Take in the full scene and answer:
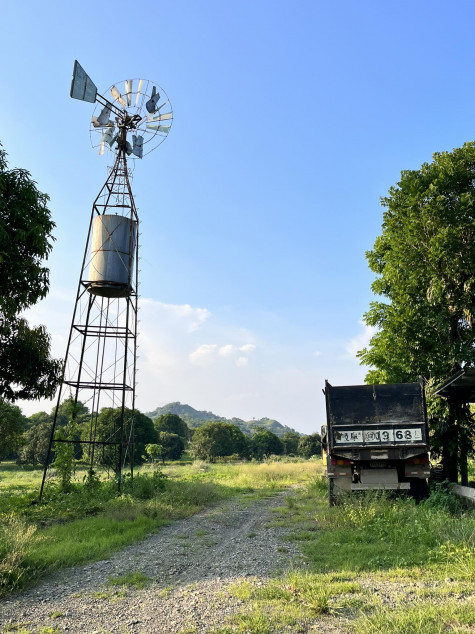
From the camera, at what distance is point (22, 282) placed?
1123 cm

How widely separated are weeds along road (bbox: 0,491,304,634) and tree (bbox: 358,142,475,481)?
8.01 m

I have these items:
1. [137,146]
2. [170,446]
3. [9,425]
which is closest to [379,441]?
[137,146]

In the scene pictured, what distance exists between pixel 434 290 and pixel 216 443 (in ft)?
150

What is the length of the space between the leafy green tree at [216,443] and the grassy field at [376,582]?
159 feet

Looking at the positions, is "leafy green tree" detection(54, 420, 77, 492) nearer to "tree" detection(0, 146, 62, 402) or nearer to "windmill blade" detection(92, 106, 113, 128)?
"tree" detection(0, 146, 62, 402)

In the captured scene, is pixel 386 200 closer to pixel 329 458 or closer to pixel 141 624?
pixel 329 458

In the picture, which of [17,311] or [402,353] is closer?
[17,311]

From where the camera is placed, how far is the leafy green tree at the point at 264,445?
65.6m

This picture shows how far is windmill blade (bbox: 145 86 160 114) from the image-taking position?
17703 mm

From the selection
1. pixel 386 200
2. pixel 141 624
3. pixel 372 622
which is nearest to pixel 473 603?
pixel 372 622

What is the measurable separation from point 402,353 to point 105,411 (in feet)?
95.6

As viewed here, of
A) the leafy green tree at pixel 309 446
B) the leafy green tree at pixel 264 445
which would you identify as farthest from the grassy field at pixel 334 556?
the leafy green tree at pixel 309 446

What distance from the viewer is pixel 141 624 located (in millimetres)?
4820

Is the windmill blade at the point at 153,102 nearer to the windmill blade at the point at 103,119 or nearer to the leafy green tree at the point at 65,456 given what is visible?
the windmill blade at the point at 103,119
